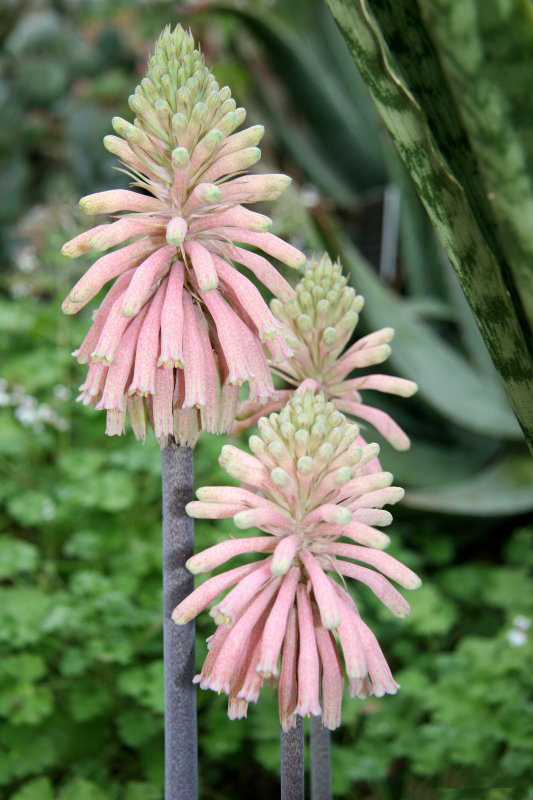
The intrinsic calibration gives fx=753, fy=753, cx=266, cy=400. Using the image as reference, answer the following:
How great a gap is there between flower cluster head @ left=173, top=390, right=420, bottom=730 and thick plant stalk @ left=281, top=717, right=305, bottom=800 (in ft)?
0.09

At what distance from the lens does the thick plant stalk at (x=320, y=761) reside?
0.66 meters

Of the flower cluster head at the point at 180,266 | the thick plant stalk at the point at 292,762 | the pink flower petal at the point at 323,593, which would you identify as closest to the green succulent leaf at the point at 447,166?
the flower cluster head at the point at 180,266

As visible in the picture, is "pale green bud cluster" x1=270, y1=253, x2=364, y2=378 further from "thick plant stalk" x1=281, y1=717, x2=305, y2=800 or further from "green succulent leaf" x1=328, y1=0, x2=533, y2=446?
"thick plant stalk" x1=281, y1=717, x2=305, y2=800

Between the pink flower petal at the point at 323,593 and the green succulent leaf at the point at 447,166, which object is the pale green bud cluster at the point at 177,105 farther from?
the pink flower petal at the point at 323,593

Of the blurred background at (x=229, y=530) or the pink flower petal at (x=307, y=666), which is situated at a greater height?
the blurred background at (x=229, y=530)

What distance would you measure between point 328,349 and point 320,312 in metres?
0.04

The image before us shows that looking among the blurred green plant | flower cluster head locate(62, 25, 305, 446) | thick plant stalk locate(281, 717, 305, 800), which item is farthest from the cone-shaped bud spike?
the blurred green plant

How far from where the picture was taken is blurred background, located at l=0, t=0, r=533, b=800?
1.18 meters

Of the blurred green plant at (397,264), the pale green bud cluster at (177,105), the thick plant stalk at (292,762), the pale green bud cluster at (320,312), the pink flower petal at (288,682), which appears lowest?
the thick plant stalk at (292,762)

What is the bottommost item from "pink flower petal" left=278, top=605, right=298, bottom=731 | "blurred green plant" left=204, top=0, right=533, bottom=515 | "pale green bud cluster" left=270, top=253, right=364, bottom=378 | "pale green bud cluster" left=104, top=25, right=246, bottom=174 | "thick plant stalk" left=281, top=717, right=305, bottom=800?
"thick plant stalk" left=281, top=717, right=305, bottom=800

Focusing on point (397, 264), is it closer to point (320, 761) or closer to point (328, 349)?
point (328, 349)

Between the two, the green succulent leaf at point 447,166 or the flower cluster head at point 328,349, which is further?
the flower cluster head at point 328,349

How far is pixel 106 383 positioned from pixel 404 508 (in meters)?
1.19

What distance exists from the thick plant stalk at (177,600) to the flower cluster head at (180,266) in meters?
0.03
